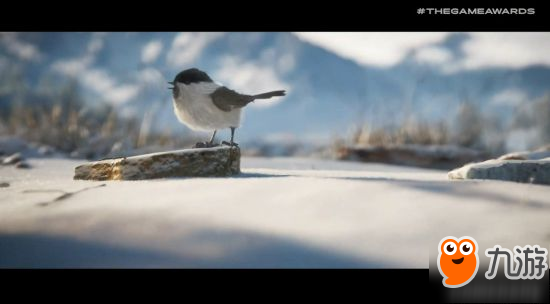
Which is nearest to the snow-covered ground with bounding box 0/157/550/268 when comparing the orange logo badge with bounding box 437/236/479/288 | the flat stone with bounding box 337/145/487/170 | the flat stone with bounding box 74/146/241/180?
the orange logo badge with bounding box 437/236/479/288

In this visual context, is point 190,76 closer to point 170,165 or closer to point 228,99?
point 228,99

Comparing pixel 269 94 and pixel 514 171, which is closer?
pixel 514 171

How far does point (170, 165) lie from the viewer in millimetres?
2191

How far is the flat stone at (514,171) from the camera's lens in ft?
7.24

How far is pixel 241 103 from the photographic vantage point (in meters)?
2.60

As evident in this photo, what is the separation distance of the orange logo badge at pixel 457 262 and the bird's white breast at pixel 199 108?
4.80ft

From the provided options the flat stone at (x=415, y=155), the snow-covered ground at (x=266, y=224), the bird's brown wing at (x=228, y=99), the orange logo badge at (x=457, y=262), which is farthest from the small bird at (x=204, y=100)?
the flat stone at (x=415, y=155)

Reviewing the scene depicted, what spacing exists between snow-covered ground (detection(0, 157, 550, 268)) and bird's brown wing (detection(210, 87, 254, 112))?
29.9 inches

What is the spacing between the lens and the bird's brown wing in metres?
2.52

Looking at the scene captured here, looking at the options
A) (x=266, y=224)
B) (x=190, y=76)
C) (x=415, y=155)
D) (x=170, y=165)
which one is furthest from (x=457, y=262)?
(x=415, y=155)

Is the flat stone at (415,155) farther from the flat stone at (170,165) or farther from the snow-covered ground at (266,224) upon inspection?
the snow-covered ground at (266,224)

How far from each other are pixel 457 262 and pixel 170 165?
1301 mm
